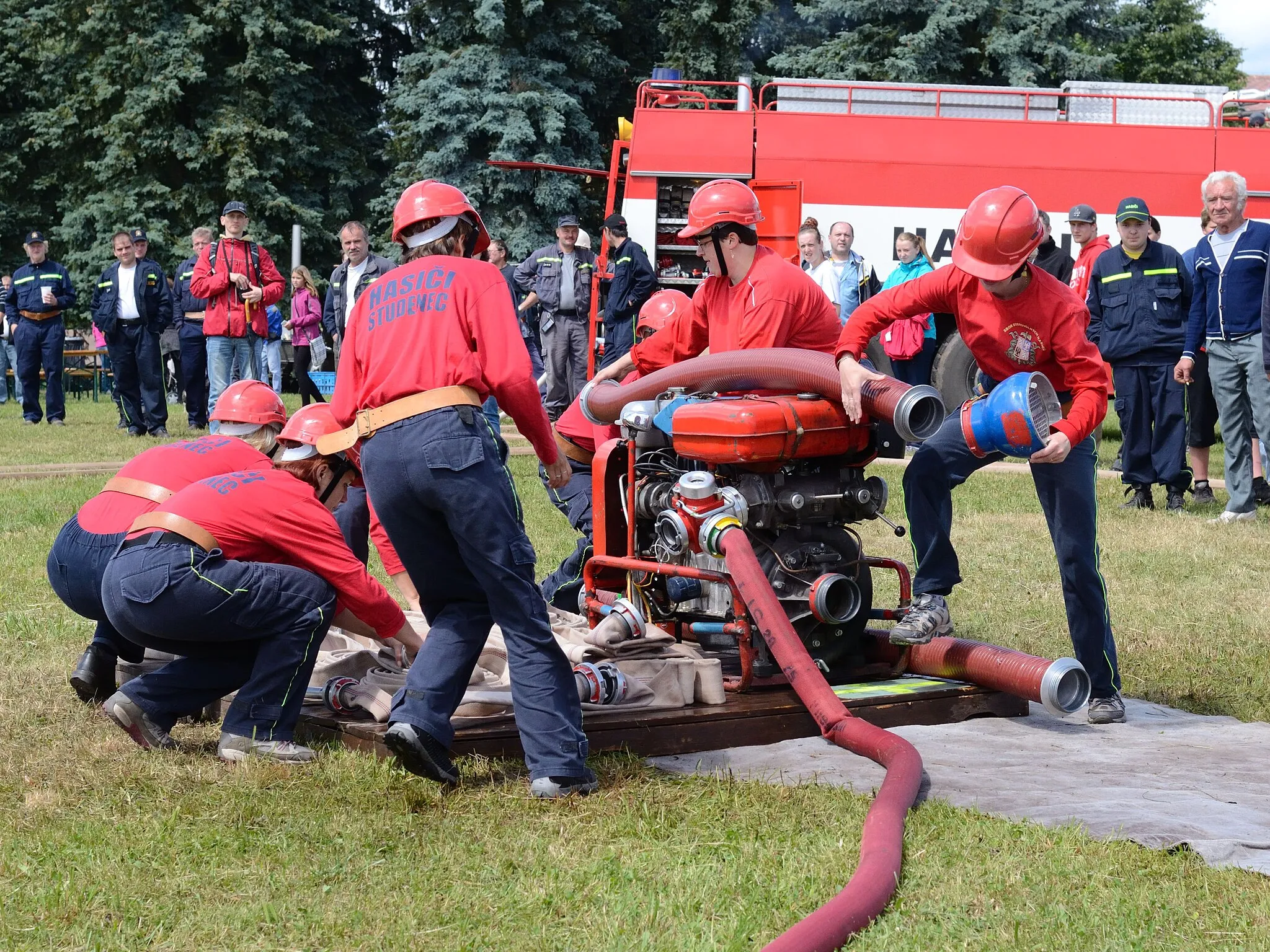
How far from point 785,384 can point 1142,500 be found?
20.3 feet

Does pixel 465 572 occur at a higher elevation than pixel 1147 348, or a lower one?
lower

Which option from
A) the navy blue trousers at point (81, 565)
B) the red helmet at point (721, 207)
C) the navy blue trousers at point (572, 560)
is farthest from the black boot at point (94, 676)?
the red helmet at point (721, 207)

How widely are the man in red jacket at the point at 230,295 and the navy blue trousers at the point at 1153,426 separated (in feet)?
27.1

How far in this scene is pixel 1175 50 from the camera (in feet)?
124

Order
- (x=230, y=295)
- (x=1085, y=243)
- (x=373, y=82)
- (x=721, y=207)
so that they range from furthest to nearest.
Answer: (x=373, y=82)
(x=230, y=295)
(x=1085, y=243)
(x=721, y=207)

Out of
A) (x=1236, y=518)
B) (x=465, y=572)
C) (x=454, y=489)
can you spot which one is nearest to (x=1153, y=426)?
(x=1236, y=518)

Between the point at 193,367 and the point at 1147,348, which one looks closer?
the point at 1147,348

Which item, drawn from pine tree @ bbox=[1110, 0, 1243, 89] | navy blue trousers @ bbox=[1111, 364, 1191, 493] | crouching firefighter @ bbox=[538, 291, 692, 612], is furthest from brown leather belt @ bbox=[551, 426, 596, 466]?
pine tree @ bbox=[1110, 0, 1243, 89]

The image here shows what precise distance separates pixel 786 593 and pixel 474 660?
4.96 ft

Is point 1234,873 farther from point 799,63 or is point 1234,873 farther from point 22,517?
point 799,63

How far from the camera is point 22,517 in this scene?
10289 mm

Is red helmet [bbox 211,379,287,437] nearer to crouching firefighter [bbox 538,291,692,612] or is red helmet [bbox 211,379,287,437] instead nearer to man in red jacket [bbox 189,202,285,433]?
crouching firefighter [bbox 538,291,692,612]

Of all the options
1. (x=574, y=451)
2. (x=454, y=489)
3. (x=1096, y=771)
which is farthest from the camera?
(x=574, y=451)

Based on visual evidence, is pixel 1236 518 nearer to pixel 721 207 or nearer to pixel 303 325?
pixel 721 207
